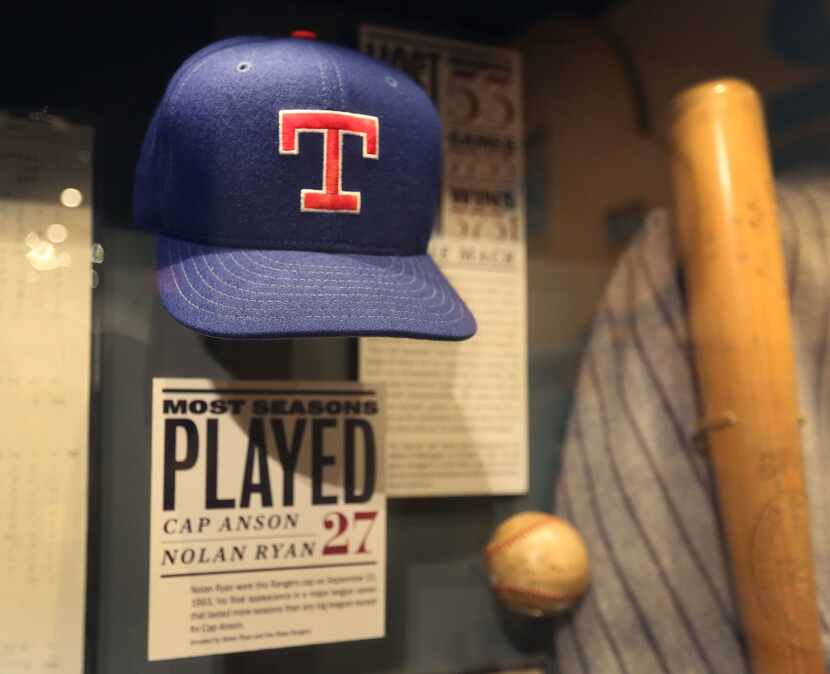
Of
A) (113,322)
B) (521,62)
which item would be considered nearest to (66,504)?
(113,322)

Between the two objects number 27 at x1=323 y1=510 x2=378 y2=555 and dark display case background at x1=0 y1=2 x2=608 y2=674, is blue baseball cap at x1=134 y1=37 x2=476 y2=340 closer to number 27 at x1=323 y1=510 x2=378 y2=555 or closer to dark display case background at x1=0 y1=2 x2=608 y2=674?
dark display case background at x1=0 y1=2 x2=608 y2=674

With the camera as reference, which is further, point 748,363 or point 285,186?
point 748,363

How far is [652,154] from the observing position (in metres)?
1.16

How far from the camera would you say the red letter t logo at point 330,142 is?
813 mm

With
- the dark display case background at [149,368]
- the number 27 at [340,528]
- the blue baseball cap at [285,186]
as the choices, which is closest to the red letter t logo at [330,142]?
the blue baseball cap at [285,186]

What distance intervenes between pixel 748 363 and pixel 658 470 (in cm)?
16

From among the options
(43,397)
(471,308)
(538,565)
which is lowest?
(538,565)

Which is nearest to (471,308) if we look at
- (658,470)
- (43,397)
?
(658,470)

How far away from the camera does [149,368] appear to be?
94 cm

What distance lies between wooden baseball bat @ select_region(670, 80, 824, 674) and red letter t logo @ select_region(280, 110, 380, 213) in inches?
16.2

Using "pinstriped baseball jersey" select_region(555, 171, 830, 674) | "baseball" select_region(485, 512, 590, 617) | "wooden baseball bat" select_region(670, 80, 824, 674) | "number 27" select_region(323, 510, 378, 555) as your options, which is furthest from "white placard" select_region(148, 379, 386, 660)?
"wooden baseball bat" select_region(670, 80, 824, 674)

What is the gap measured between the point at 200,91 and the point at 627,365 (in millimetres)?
579

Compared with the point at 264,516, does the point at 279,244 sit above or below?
above

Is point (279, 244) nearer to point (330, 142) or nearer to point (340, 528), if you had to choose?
point (330, 142)
